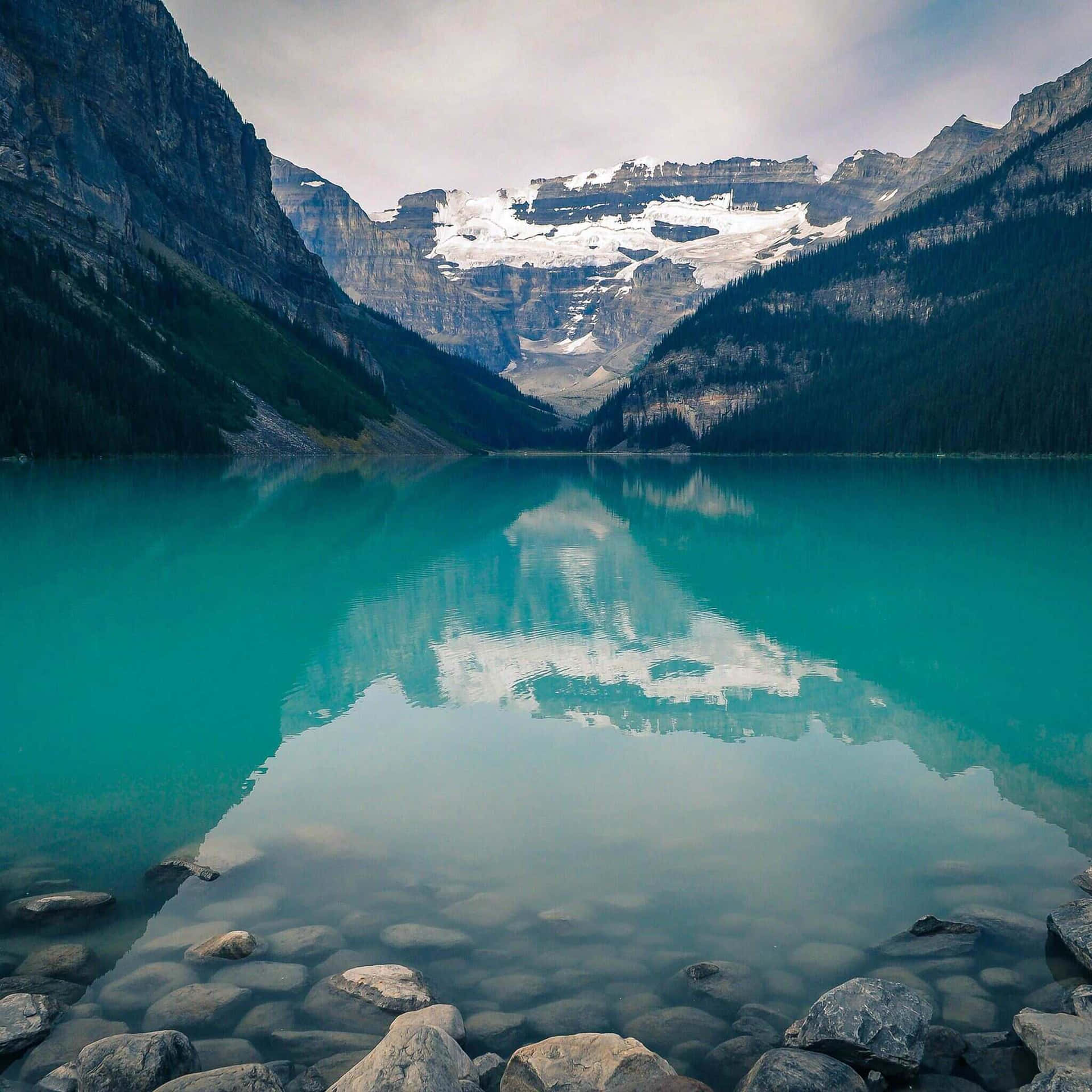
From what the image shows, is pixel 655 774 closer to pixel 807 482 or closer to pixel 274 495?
pixel 274 495

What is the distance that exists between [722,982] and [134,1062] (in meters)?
6.22

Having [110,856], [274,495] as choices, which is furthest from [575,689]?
[274,495]

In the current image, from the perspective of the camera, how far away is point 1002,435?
175000 millimetres

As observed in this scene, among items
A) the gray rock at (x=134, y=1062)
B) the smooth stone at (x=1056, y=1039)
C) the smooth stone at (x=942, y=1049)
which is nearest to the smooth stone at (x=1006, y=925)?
the smooth stone at (x=1056, y=1039)

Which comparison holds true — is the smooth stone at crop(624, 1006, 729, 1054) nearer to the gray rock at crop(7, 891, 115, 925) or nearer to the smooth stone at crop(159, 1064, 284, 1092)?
the smooth stone at crop(159, 1064, 284, 1092)

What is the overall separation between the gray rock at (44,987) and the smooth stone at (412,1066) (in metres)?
3.76

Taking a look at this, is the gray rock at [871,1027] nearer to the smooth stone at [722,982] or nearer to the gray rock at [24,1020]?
the smooth stone at [722,982]

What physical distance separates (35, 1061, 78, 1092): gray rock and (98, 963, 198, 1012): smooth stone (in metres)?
1.24

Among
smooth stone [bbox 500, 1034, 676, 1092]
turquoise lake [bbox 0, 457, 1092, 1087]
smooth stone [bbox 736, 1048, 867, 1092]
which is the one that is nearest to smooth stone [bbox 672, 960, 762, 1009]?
turquoise lake [bbox 0, 457, 1092, 1087]

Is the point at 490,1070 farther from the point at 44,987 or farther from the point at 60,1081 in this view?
the point at 44,987

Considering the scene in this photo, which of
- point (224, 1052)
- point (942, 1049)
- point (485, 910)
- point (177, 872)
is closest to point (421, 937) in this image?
point (485, 910)

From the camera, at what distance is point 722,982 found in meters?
10.0

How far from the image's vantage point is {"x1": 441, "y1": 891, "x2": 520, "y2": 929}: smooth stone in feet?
37.3

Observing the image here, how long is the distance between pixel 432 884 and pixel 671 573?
32.3 metres
